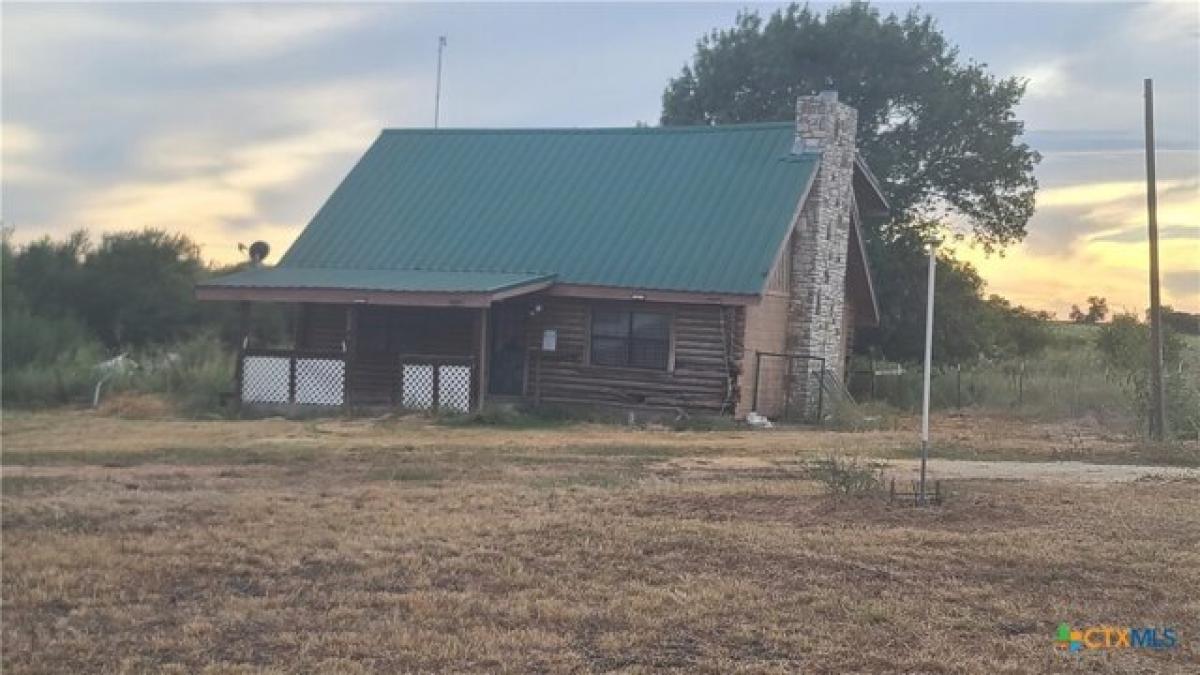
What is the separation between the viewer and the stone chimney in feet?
81.4

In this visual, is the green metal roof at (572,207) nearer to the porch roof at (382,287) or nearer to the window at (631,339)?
the porch roof at (382,287)

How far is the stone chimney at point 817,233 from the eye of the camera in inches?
977

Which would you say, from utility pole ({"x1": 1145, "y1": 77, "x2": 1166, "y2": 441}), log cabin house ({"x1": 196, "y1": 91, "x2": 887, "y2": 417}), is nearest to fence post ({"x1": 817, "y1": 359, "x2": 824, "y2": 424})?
log cabin house ({"x1": 196, "y1": 91, "x2": 887, "y2": 417})

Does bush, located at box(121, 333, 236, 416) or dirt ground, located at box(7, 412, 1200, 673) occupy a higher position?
bush, located at box(121, 333, 236, 416)

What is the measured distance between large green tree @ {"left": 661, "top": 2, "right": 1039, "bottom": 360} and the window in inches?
619

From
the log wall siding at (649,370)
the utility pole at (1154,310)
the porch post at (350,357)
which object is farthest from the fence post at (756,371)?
the porch post at (350,357)

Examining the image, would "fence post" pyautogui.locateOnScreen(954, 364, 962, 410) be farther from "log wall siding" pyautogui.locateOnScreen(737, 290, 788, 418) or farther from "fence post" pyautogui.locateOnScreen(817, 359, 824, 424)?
"log wall siding" pyautogui.locateOnScreen(737, 290, 788, 418)

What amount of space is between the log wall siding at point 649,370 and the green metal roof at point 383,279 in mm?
1237

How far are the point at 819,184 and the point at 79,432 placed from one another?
1559 centimetres

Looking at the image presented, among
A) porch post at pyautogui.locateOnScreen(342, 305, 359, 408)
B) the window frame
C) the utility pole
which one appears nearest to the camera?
the utility pole

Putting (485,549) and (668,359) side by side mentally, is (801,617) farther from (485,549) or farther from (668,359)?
(668,359)

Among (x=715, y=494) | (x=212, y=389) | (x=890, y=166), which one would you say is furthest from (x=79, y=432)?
(x=890, y=166)

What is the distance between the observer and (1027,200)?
3828 cm

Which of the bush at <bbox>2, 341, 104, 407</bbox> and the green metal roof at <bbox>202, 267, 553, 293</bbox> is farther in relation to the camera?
the bush at <bbox>2, 341, 104, 407</bbox>
